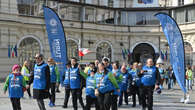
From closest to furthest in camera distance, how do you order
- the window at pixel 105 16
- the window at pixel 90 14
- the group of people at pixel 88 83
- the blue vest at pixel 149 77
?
the group of people at pixel 88 83 → the blue vest at pixel 149 77 → the window at pixel 90 14 → the window at pixel 105 16

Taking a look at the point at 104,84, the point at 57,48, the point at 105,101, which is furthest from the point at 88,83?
the point at 57,48

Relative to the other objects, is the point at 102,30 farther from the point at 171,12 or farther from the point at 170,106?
the point at 170,106

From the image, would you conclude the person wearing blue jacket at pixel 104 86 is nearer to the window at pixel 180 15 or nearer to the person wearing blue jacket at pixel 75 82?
the person wearing blue jacket at pixel 75 82

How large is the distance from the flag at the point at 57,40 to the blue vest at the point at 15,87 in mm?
4943

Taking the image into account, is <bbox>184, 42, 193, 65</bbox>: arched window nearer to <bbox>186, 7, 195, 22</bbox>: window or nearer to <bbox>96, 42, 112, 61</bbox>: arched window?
<bbox>186, 7, 195, 22</bbox>: window

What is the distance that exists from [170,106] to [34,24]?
59.7 feet

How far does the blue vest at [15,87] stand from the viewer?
9266 mm

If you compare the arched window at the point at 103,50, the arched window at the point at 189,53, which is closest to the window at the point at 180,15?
the arched window at the point at 189,53

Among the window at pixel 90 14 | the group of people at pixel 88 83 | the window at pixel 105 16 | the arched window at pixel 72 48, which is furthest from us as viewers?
the window at pixel 105 16

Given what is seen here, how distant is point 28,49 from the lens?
27234 millimetres

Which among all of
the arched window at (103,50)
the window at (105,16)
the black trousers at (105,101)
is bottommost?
the black trousers at (105,101)

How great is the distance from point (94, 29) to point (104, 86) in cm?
2312

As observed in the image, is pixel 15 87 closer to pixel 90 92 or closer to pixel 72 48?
pixel 90 92

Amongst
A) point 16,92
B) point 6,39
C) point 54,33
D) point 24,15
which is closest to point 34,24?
point 24,15
